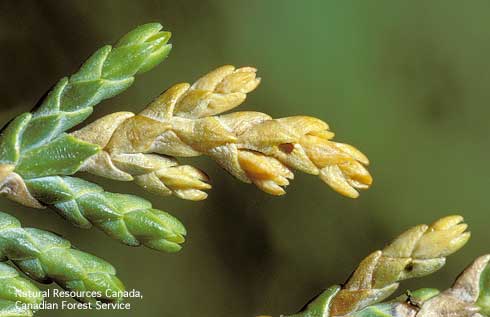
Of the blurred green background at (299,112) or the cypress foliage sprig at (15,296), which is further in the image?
the blurred green background at (299,112)

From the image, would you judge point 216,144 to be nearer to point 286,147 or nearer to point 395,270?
point 286,147

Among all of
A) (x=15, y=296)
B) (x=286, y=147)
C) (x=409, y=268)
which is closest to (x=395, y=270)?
(x=409, y=268)

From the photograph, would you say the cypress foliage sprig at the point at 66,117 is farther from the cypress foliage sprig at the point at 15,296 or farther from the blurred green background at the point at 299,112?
the blurred green background at the point at 299,112

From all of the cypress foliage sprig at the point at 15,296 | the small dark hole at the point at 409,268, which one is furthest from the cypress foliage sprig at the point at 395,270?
the cypress foliage sprig at the point at 15,296

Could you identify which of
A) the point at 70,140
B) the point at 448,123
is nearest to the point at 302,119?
the point at 70,140

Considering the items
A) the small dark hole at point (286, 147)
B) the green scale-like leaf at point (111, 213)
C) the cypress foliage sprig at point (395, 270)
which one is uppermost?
the small dark hole at point (286, 147)

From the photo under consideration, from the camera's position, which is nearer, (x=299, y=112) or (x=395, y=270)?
(x=395, y=270)
